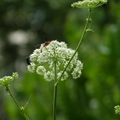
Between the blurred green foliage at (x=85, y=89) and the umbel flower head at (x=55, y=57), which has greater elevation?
the blurred green foliage at (x=85, y=89)

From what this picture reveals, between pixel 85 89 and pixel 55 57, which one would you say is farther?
pixel 85 89

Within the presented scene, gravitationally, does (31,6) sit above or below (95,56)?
above

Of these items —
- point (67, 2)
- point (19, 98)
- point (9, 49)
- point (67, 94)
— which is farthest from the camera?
point (9, 49)

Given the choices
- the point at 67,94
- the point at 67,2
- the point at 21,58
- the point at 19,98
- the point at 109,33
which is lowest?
the point at 67,94

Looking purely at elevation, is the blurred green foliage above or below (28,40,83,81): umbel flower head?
above

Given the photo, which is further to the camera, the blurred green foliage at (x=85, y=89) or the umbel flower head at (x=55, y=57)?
the blurred green foliage at (x=85, y=89)

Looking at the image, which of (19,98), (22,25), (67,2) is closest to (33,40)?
(22,25)

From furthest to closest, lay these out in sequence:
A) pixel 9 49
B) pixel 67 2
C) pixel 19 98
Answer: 1. pixel 9 49
2. pixel 67 2
3. pixel 19 98

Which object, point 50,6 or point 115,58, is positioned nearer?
point 115,58

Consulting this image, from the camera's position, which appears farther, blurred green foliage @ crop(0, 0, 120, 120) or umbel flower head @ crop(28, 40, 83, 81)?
blurred green foliage @ crop(0, 0, 120, 120)

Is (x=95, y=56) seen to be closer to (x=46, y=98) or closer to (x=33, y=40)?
(x=46, y=98)

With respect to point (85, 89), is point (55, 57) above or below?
below
